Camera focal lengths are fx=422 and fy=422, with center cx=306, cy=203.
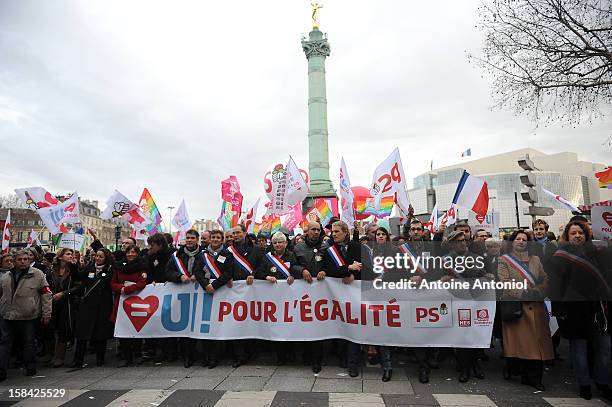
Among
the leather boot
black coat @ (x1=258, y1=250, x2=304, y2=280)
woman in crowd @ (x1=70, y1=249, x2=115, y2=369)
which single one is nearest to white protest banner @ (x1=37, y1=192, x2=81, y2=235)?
woman in crowd @ (x1=70, y1=249, x2=115, y2=369)

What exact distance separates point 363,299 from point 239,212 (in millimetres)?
8802

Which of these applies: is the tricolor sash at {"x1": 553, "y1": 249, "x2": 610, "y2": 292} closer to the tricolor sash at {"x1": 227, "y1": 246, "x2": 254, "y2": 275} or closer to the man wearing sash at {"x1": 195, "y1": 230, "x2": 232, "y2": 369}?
the tricolor sash at {"x1": 227, "y1": 246, "x2": 254, "y2": 275}

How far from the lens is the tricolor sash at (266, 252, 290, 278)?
6242mm

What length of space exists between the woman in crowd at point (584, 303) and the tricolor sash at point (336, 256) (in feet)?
8.42

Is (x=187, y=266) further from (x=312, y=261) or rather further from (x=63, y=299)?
(x=63, y=299)

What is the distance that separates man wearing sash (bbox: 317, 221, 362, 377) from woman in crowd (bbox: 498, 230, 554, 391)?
1.83 metres

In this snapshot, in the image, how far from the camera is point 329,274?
595cm

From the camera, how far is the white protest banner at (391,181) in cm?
903

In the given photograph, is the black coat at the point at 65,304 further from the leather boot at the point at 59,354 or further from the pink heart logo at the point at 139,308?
the pink heart logo at the point at 139,308

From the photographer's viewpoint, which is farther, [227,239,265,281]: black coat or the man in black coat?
the man in black coat

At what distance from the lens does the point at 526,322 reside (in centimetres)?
515

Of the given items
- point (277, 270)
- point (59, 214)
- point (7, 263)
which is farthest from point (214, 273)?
point (59, 214)

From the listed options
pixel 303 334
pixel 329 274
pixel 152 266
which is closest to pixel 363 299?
pixel 329 274

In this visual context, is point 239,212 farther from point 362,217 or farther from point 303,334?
point 303,334
